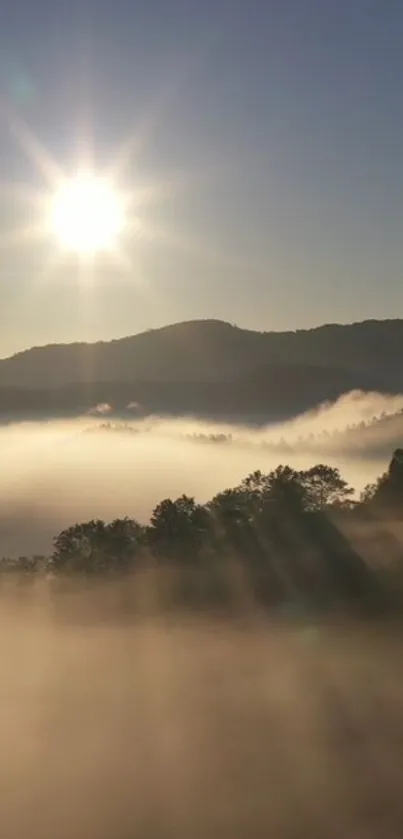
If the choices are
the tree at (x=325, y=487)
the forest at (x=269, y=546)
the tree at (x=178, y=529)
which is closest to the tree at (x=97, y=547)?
the forest at (x=269, y=546)

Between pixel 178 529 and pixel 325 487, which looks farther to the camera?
pixel 325 487

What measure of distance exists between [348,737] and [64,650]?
3356cm

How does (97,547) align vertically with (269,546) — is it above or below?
above

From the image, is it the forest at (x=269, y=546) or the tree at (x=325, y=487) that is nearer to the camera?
the forest at (x=269, y=546)

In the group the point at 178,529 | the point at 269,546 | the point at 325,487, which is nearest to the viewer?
the point at 269,546

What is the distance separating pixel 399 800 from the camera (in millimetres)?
37375

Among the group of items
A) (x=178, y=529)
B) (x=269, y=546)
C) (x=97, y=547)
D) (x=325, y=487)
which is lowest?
(x=269, y=546)

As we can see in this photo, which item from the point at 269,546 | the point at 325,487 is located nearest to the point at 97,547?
the point at 269,546

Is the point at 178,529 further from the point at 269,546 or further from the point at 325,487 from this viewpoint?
the point at 325,487

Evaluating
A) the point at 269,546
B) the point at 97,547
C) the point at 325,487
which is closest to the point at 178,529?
the point at 97,547

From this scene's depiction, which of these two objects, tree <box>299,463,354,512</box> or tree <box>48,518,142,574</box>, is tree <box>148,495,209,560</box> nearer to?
tree <box>48,518,142,574</box>

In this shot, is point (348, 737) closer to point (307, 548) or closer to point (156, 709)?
point (156, 709)

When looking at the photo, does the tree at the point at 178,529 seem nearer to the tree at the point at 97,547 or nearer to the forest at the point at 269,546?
the forest at the point at 269,546

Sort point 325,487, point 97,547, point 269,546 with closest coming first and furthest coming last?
1. point 269,546
2. point 97,547
3. point 325,487
